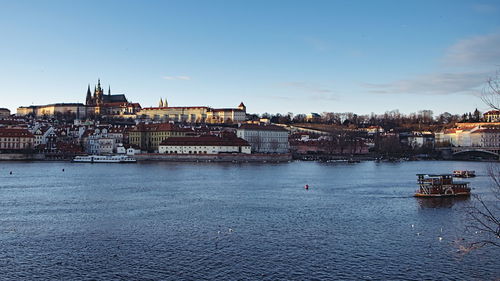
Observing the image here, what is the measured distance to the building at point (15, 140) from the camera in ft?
187

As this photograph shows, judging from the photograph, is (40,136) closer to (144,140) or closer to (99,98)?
(144,140)

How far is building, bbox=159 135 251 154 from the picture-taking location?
186 feet

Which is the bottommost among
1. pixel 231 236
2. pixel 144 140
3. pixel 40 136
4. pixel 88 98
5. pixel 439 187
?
pixel 231 236

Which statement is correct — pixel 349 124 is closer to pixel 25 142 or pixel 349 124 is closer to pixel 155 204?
pixel 25 142

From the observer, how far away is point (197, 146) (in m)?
56.8

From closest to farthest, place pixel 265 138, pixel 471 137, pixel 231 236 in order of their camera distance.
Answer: pixel 231 236
pixel 265 138
pixel 471 137

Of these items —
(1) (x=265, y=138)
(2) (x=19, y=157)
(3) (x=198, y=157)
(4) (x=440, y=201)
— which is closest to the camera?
(4) (x=440, y=201)

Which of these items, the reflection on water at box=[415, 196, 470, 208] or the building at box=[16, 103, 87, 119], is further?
the building at box=[16, 103, 87, 119]

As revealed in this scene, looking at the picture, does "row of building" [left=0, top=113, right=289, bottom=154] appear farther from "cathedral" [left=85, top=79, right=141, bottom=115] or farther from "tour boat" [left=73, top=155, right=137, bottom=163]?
"cathedral" [left=85, top=79, right=141, bottom=115]

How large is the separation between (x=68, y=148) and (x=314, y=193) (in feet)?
135

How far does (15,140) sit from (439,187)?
156 ft

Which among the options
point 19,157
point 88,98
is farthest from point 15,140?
point 88,98

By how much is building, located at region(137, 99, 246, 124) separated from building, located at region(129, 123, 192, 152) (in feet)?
145

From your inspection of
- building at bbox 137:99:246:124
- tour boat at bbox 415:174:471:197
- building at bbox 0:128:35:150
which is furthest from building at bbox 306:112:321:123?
tour boat at bbox 415:174:471:197
